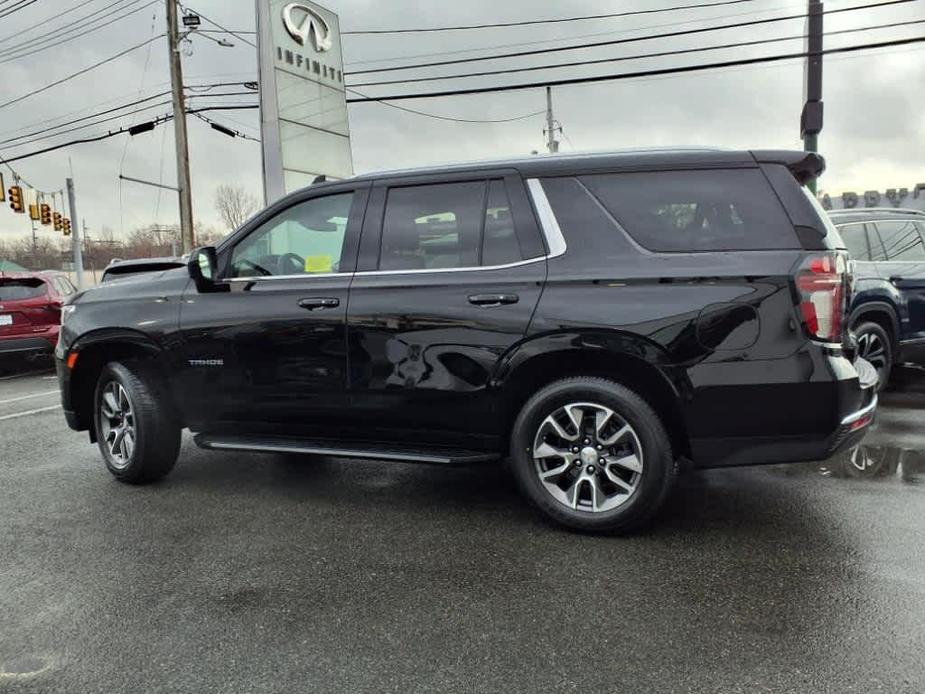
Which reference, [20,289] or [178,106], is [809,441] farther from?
[178,106]

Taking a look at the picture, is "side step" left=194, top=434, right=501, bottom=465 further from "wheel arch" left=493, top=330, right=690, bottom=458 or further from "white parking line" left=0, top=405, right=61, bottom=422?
"white parking line" left=0, top=405, right=61, bottom=422

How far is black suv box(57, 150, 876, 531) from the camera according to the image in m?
3.25

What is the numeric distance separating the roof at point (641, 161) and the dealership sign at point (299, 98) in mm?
9161

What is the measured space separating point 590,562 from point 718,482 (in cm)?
158

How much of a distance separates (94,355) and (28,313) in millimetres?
7242

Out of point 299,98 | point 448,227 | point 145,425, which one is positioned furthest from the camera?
point 299,98

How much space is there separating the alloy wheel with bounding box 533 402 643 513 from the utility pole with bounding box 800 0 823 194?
962cm

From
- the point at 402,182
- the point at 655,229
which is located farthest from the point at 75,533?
the point at 655,229

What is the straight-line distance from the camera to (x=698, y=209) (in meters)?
3.39

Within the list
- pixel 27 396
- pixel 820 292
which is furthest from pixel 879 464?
pixel 27 396

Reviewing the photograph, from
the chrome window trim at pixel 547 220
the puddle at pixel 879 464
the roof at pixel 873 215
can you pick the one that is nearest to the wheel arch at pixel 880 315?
the roof at pixel 873 215

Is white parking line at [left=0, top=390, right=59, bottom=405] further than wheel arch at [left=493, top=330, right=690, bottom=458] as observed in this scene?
Yes

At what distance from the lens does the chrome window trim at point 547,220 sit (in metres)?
3.56

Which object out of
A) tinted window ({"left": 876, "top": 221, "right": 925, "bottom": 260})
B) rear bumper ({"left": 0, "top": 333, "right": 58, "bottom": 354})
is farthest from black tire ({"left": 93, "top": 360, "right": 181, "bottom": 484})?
rear bumper ({"left": 0, "top": 333, "right": 58, "bottom": 354})
